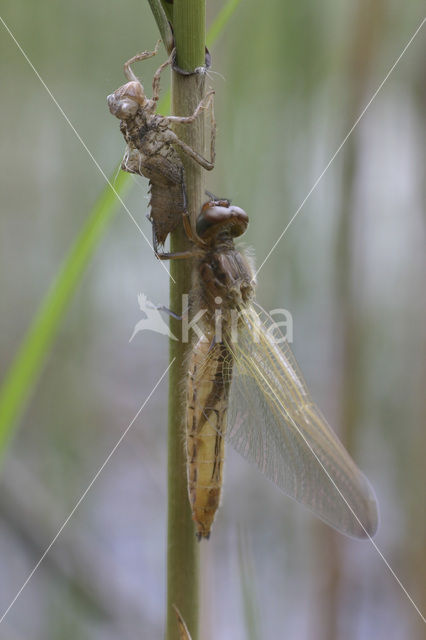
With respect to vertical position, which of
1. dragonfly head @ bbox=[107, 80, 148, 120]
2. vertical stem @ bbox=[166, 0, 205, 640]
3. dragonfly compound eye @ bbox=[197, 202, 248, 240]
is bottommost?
vertical stem @ bbox=[166, 0, 205, 640]

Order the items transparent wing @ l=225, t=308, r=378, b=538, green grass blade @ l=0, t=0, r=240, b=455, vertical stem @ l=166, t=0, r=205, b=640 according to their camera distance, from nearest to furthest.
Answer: vertical stem @ l=166, t=0, r=205, b=640 < green grass blade @ l=0, t=0, r=240, b=455 < transparent wing @ l=225, t=308, r=378, b=538

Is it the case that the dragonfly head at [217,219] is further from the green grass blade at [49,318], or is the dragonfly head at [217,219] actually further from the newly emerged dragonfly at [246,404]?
the green grass blade at [49,318]

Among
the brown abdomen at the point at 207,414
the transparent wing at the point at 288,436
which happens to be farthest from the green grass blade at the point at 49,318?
the transparent wing at the point at 288,436

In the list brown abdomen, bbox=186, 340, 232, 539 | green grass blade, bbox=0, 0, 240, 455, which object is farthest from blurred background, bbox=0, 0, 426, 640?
green grass blade, bbox=0, 0, 240, 455

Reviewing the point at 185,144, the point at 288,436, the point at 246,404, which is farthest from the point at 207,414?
the point at 185,144

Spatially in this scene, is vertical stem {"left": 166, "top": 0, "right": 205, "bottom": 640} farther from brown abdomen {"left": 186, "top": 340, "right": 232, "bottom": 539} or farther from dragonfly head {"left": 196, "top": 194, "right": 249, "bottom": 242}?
brown abdomen {"left": 186, "top": 340, "right": 232, "bottom": 539}

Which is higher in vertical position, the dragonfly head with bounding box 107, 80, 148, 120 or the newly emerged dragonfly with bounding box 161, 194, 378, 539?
the dragonfly head with bounding box 107, 80, 148, 120

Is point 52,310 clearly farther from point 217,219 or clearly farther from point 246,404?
point 246,404

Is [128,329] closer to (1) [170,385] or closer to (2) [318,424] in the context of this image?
(2) [318,424]
